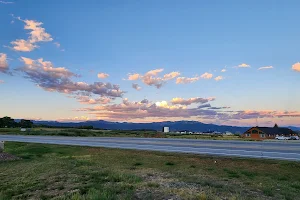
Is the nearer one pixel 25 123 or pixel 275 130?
pixel 275 130

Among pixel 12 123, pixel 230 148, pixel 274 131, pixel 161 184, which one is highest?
pixel 12 123

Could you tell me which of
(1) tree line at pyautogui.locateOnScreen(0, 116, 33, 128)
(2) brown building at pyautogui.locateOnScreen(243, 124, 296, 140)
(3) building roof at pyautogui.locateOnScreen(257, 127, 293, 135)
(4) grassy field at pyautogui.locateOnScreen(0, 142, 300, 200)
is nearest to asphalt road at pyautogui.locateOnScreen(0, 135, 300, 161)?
(4) grassy field at pyautogui.locateOnScreen(0, 142, 300, 200)

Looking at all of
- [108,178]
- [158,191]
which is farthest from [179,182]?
[108,178]

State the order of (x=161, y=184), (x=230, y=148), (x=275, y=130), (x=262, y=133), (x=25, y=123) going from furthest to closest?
(x=25, y=123) < (x=275, y=130) < (x=262, y=133) < (x=230, y=148) < (x=161, y=184)

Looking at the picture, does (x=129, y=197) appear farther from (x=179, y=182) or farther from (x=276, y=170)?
(x=276, y=170)

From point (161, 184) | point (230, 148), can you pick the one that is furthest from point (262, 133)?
point (161, 184)

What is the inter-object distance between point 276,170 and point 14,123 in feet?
441

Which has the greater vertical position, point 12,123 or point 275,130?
point 12,123

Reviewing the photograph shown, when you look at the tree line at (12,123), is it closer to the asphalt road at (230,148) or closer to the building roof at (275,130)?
the building roof at (275,130)

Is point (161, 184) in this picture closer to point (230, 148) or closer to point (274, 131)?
point (230, 148)

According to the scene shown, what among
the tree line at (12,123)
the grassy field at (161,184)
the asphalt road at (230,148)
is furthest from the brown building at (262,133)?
the tree line at (12,123)

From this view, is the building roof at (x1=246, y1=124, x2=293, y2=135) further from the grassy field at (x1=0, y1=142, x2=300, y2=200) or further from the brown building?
the grassy field at (x1=0, y1=142, x2=300, y2=200)

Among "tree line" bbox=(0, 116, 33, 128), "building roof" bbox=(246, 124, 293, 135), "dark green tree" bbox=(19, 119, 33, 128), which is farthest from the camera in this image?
"dark green tree" bbox=(19, 119, 33, 128)

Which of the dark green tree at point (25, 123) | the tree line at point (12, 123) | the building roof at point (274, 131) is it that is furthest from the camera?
the dark green tree at point (25, 123)
